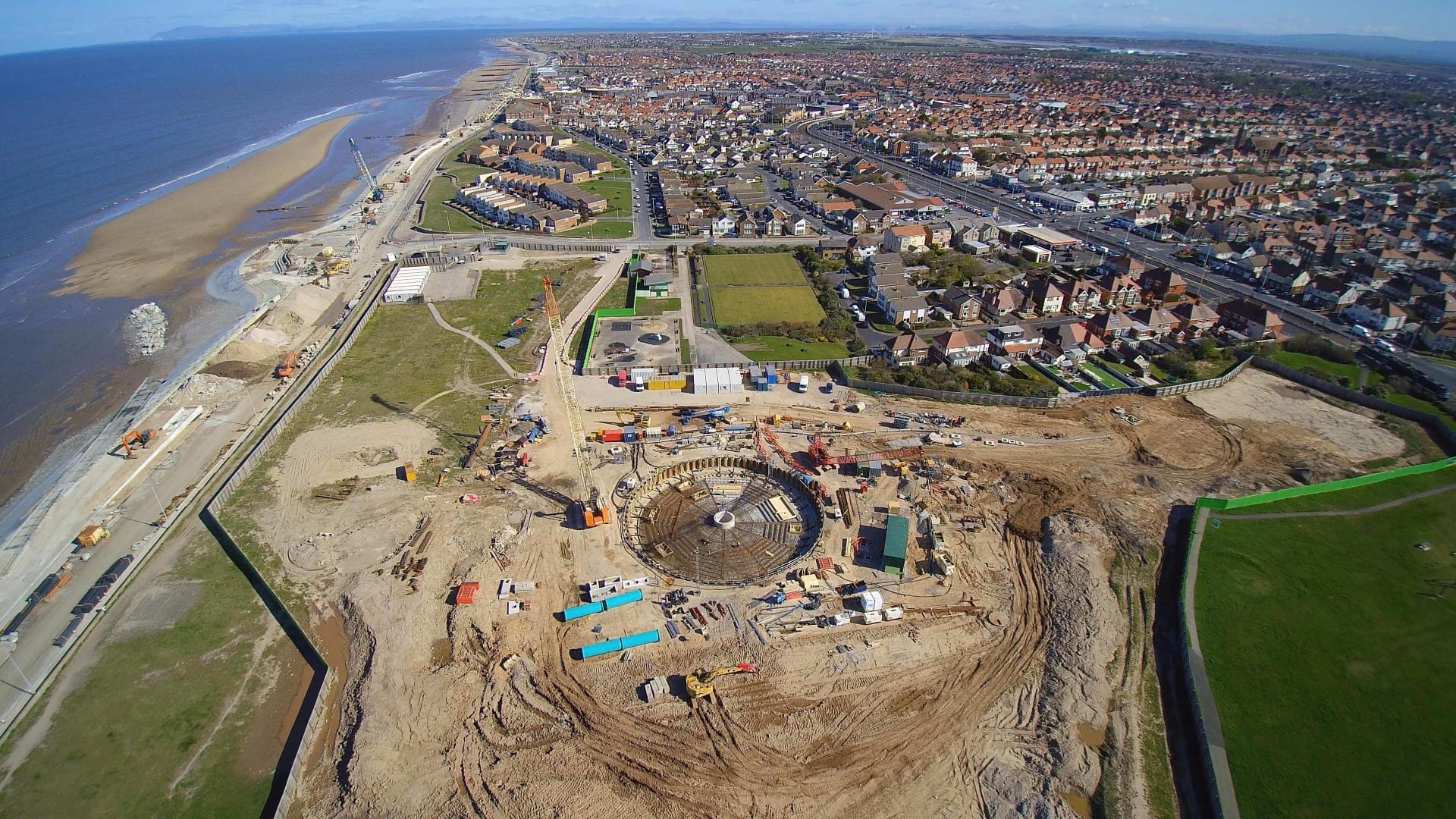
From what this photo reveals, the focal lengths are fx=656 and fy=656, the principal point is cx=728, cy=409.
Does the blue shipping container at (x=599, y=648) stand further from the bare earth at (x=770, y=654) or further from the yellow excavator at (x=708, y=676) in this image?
the yellow excavator at (x=708, y=676)

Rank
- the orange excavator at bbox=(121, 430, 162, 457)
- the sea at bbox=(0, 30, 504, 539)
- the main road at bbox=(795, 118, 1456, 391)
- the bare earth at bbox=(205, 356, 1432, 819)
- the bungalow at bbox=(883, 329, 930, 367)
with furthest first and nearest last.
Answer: the main road at bbox=(795, 118, 1456, 391) → the bungalow at bbox=(883, 329, 930, 367) → the sea at bbox=(0, 30, 504, 539) → the orange excavator at bbox=(121, 430, 162, 457) → the bare earth at bbox=(205, 356, 1432, 819)

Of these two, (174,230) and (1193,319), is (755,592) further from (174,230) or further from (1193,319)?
(174,230)

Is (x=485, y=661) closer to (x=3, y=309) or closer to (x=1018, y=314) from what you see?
(x=1018, y=314)

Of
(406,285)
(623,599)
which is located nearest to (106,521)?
(623,599)

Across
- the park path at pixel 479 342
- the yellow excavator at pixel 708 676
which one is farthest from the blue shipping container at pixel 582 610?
the park path at pixel 479 342

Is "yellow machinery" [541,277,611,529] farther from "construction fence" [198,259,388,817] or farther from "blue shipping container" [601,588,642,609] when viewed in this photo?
"construction fence" [198,259,388,817]

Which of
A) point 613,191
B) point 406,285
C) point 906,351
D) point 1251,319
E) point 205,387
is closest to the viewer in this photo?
point 205,387

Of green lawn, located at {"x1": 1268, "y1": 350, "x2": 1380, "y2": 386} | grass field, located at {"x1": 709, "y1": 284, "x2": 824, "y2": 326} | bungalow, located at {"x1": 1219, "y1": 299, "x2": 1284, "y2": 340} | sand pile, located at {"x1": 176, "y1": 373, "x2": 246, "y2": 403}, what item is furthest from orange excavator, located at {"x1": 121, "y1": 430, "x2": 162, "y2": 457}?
bungalow, located at {"x1": 1219, "y1": 299, "x2": 1284, "y2": 340}
